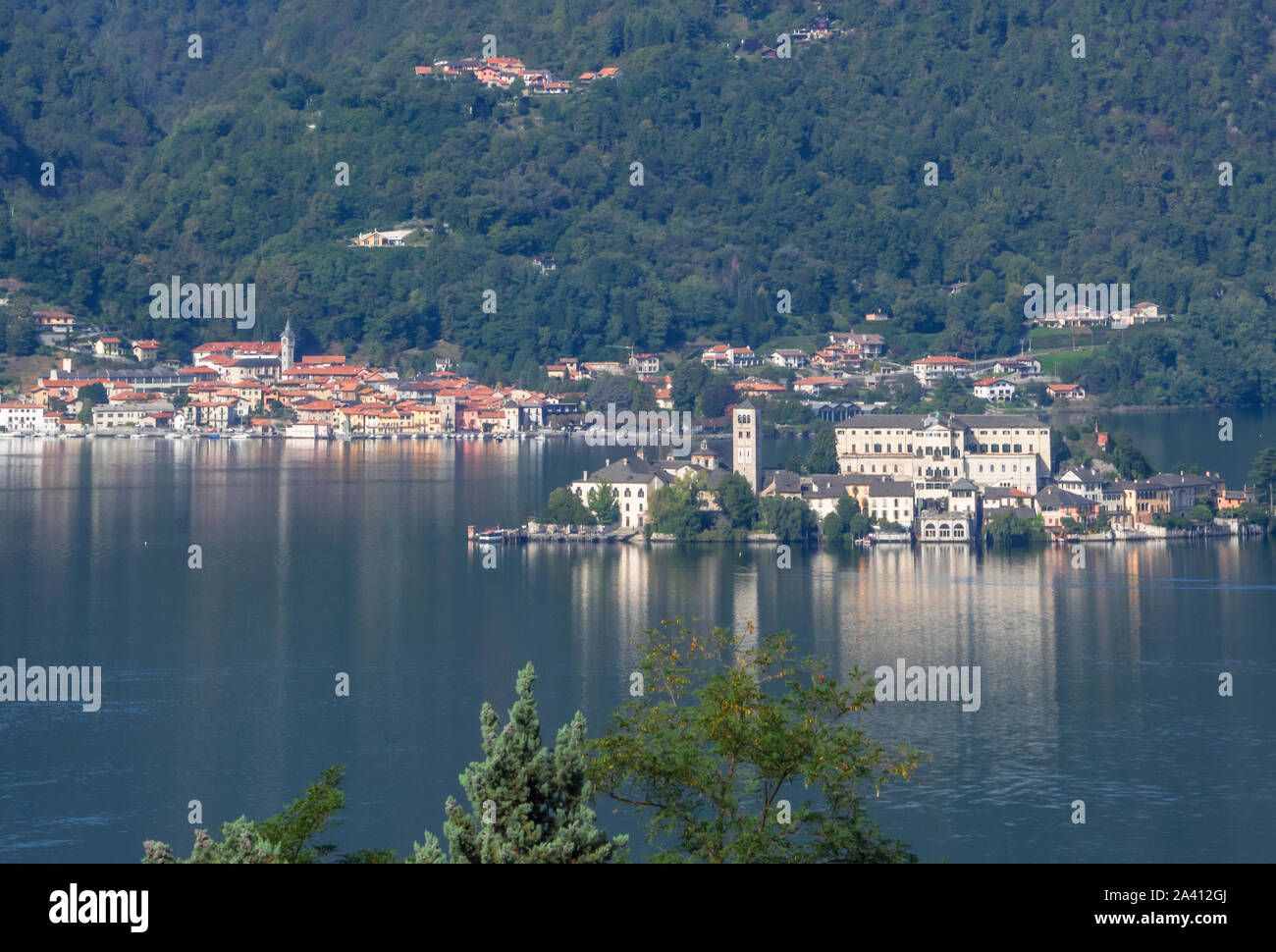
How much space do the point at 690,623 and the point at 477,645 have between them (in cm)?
216

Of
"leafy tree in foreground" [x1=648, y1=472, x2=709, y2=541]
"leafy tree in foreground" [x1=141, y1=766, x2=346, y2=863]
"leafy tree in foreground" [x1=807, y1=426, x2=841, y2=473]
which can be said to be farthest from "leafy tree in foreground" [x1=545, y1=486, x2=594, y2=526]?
"leafy tree in foreground" [x1=141, y1=766, x2=346, y2=863]

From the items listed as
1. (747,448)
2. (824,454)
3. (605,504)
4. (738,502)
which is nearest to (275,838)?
(738,502)

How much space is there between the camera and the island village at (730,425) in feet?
97.7

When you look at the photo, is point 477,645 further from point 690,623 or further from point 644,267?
point 644,267

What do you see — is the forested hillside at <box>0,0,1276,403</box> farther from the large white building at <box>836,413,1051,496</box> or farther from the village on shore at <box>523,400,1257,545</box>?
the village on shore at <box>523,400,1257,545</box>

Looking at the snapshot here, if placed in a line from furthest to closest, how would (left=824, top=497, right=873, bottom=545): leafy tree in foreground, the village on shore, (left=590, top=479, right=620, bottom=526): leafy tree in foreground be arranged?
(left=590, top=479, right=620, bottom=526): leafy tree in foreground, the village on shore, (left=824, top=497, right=873, bottom=545): leafy tree in foreground

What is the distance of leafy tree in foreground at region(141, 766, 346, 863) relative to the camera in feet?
21.3

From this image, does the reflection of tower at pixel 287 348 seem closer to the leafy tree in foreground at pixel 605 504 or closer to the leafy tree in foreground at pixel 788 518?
the leafy tree in foreground at pixel 605 504

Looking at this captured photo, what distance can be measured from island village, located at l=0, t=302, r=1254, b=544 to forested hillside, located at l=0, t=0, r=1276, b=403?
3.13 meters

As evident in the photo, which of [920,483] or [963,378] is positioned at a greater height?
[963,378]

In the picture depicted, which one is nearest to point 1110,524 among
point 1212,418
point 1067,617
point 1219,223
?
point 1067,617

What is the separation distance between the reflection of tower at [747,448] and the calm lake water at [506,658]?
2.50m

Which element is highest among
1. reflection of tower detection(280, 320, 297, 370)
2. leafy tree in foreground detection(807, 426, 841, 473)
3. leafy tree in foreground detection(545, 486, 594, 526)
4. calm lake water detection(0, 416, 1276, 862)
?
reflection of tower detection(280, 320, 297, 370)
